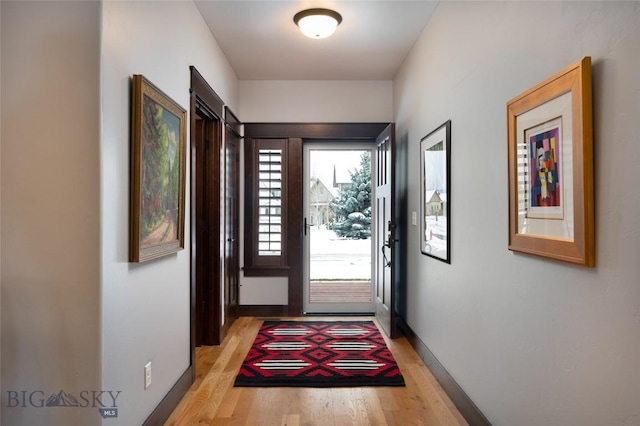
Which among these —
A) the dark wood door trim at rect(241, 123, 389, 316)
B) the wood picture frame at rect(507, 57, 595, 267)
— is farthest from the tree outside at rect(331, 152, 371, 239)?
the wood picture frame at rect(507, 57, 595, 267)

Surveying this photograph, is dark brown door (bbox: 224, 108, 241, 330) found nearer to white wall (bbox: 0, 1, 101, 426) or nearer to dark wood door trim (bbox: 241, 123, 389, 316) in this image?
dark wood door trim (bbox: 241, 123, 389, 316)

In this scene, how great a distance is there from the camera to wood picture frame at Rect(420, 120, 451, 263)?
2627 millimetres

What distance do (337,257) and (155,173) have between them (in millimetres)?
2906

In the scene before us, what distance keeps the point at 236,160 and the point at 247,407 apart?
263cm

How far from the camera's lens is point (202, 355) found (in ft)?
10.7

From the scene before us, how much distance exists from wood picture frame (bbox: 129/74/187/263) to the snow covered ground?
2353mm

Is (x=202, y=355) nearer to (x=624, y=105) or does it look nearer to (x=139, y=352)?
(x=139, y=352)

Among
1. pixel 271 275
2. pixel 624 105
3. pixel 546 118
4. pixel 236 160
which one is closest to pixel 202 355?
pixel 271 275

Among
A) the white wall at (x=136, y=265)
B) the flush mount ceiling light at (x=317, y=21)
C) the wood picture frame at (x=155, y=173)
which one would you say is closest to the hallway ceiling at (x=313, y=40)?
the flush mount ceiling light at (x=317, y=21)

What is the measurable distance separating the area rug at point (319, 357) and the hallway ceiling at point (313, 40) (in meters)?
2.71

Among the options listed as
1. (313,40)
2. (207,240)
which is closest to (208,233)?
(207,240)

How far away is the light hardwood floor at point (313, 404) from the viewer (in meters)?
2.27

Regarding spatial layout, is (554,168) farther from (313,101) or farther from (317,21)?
(313,101)

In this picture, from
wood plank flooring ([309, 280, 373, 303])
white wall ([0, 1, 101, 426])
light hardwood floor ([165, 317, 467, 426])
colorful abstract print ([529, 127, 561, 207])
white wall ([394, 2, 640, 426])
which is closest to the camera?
white wall ([394, 2, 640, 426])
